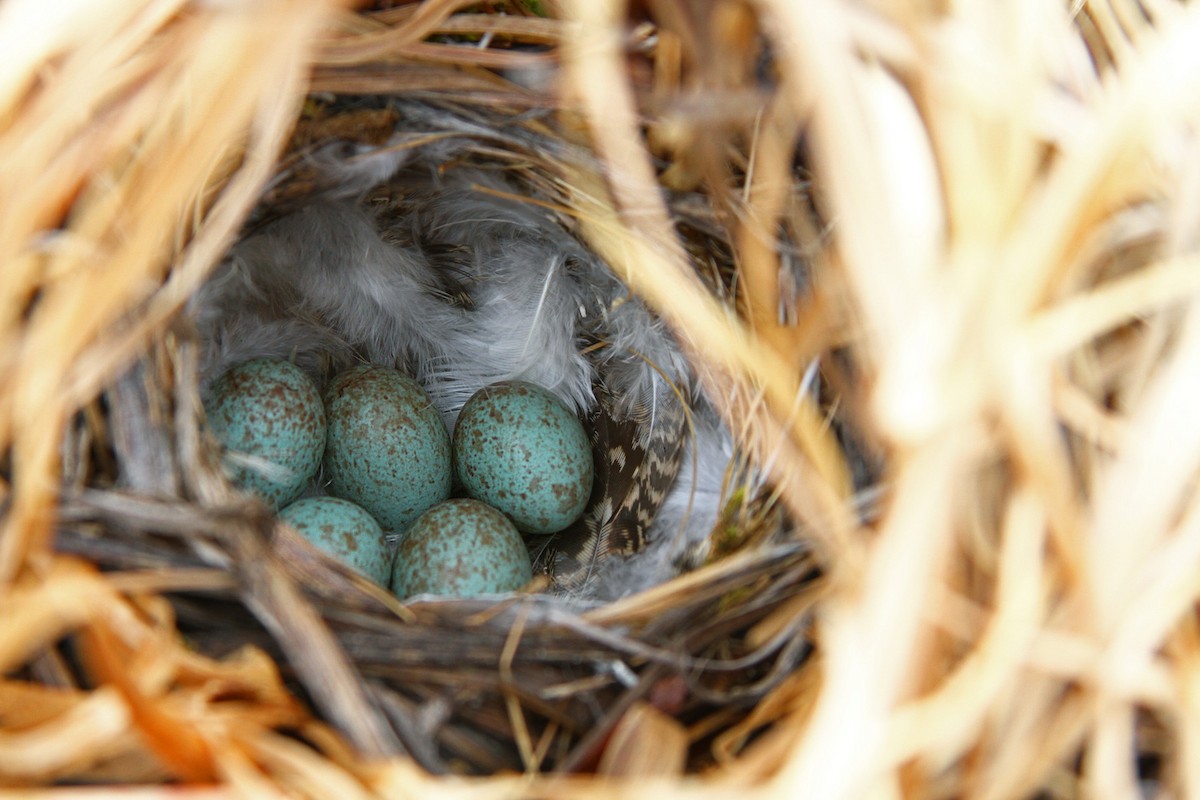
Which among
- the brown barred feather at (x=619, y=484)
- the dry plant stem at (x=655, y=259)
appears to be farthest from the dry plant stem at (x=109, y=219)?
the brown barred feather at (x=619, y=484)

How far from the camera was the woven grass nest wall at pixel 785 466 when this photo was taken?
432mm

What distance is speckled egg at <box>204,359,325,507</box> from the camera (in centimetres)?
84

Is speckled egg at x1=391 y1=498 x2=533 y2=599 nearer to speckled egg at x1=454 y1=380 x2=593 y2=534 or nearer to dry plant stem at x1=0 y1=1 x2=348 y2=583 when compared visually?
speckled egg at x1=454 y1=380 x2=593 y2=534

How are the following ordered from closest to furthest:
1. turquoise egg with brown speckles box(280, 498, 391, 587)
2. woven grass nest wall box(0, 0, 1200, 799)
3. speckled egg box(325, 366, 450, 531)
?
woven grass nest wall box(0, 0, 1200, 799)
turquoise egg with brown speckles box(280, 498, 391, 587)
speckled egg box(325, 366, 450, 531)

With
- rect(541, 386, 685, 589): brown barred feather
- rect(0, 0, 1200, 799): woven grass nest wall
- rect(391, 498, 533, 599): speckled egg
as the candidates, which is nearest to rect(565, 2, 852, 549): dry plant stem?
rect(0, 0, 1200, 799): woven grass nest wall

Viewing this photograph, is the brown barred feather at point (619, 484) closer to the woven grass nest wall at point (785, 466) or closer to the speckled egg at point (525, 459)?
the speckled egg at point (525, 459)

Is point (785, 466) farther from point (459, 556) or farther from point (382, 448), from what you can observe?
point (382, 448)

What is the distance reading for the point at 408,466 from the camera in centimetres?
97

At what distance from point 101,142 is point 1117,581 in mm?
548

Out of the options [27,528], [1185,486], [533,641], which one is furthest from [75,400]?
[1185,486]

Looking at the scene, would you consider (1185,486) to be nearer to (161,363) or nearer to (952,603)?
(952,603)

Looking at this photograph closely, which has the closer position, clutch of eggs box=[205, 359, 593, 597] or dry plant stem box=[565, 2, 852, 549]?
dry plant stem box=[565, 2, 852, 549]

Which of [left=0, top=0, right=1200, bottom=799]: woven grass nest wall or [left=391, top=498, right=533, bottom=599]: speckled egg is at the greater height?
[left=0, top=0, right=1200, bottom=799]: woven grass nest wall

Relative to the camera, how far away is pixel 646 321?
38.8 inches
